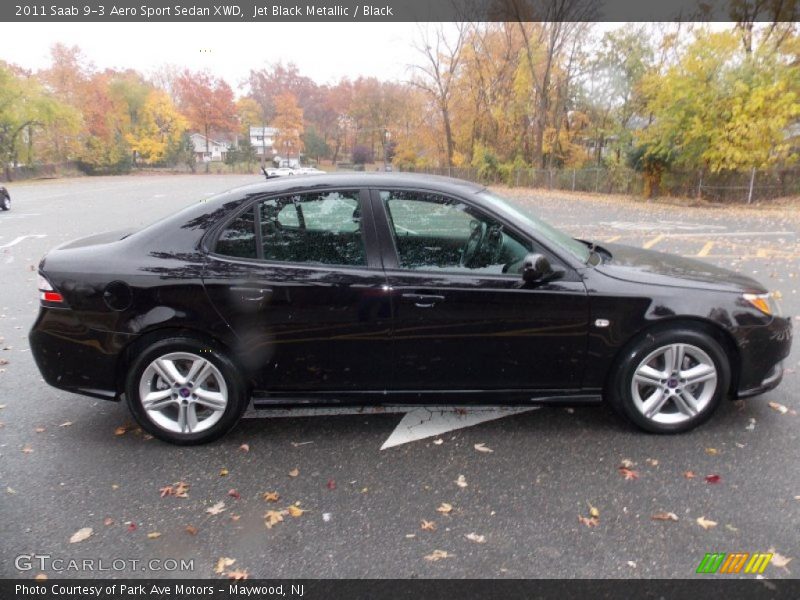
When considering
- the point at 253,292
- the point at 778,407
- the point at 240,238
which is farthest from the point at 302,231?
the point at 778,407

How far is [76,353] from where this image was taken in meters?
3.50

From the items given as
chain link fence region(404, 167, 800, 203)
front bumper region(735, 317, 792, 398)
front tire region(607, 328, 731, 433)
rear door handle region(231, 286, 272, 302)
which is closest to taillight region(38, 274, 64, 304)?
rear door handle region(231, 286, 272, 302)

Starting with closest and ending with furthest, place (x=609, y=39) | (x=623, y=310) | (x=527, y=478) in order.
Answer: (x=527, y=478) < (x=623, y=310) < (x=609, y=39)

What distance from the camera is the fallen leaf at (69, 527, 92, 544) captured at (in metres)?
2.71

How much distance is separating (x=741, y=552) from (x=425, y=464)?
1585mm

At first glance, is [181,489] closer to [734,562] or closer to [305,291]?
[305,291]

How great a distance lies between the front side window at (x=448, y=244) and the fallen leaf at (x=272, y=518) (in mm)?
1534

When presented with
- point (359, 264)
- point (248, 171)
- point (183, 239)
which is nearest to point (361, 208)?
point (359, 264)

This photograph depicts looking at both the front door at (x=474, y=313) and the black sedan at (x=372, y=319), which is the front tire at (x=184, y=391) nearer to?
the black sedan at (x=372, y=319)

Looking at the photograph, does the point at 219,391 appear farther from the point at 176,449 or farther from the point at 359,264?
the point at 359,264

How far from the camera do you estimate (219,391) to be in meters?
3.54

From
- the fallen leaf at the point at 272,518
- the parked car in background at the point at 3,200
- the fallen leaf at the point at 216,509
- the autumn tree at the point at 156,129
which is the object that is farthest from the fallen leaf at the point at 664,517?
the autumn tree at the point at 156,129

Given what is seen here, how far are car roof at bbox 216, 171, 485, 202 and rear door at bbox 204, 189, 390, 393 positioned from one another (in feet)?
0.22

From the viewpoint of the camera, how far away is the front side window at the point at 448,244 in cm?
350
